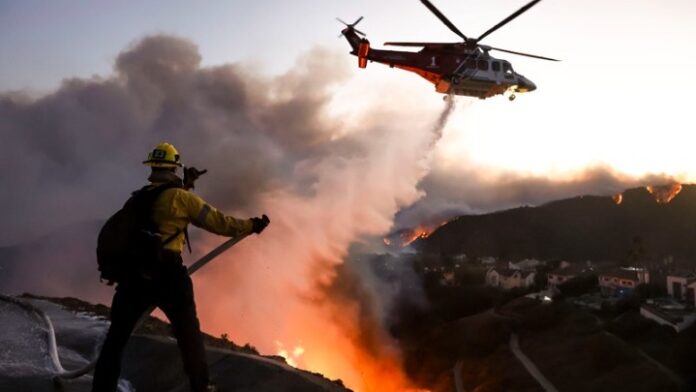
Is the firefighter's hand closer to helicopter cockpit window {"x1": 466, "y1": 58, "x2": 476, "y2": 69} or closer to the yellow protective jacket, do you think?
the yellow protective jacket

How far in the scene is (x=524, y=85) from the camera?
27594mm

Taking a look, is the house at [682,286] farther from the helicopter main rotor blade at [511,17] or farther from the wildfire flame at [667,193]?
the wildfire flame at [667,193]

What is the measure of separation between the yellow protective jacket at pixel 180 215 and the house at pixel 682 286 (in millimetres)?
61512

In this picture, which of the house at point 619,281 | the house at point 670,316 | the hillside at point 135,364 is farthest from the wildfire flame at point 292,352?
the house at point 619,281

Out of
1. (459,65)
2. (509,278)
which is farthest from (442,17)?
(509,278)

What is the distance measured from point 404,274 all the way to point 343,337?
39213mm

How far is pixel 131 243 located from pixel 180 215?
50cm

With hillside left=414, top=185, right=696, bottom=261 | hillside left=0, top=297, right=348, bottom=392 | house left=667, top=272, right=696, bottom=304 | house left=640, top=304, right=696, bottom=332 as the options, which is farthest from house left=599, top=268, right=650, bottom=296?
hillside left=0, top=297, right=348, bottom=392

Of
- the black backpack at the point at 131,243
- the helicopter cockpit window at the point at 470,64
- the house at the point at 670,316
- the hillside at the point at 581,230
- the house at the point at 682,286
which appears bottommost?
the black backpack at the point at 131,243

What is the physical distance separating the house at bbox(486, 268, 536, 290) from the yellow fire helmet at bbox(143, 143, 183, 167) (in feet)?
268

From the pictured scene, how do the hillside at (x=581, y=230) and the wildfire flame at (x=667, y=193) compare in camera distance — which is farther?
the wildfire flame at (x=667, y=193)

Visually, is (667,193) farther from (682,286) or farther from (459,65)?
(459,65)

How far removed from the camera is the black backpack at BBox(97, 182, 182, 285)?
470 centimetres

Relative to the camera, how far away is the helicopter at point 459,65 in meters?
26.6
